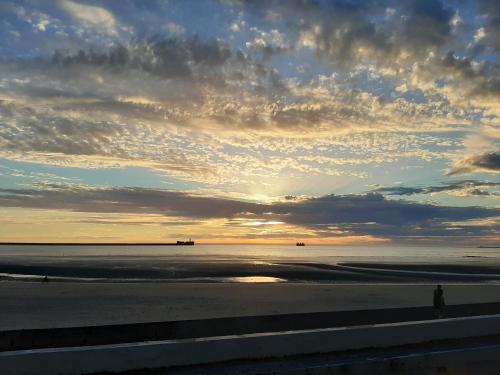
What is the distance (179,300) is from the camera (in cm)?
2602

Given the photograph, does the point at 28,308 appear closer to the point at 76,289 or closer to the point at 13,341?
the point at 76,289

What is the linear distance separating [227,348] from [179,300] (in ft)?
63.6

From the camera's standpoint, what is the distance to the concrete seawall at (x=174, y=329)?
32.9ft

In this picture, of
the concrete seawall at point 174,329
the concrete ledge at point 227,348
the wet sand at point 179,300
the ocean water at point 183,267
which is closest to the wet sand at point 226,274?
the ocean water at point 183,267

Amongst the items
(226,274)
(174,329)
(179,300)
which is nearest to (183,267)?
(226,274)

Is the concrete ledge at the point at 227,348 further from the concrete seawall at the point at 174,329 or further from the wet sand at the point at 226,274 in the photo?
the wet sand at the point at 226,274

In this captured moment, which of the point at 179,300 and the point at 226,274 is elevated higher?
the point at 226,274

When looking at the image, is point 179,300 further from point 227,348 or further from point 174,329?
point 227,348

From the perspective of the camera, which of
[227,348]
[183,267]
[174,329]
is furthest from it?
[183,267]

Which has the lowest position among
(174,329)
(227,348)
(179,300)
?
(179,300)

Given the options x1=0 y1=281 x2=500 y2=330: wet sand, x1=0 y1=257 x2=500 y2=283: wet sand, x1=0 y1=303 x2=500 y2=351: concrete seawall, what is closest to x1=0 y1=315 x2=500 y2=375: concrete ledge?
x1=0 y1=303 x2=500 y2=351: concrete seawall

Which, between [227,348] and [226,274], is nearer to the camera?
[227,348]

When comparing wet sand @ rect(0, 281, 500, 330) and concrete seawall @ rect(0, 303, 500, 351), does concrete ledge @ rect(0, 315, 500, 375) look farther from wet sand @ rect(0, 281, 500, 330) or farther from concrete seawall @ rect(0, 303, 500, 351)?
wet sand @ rect(0, 281, 500, 330)

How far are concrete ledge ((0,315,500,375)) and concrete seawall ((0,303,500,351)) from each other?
146 inches
